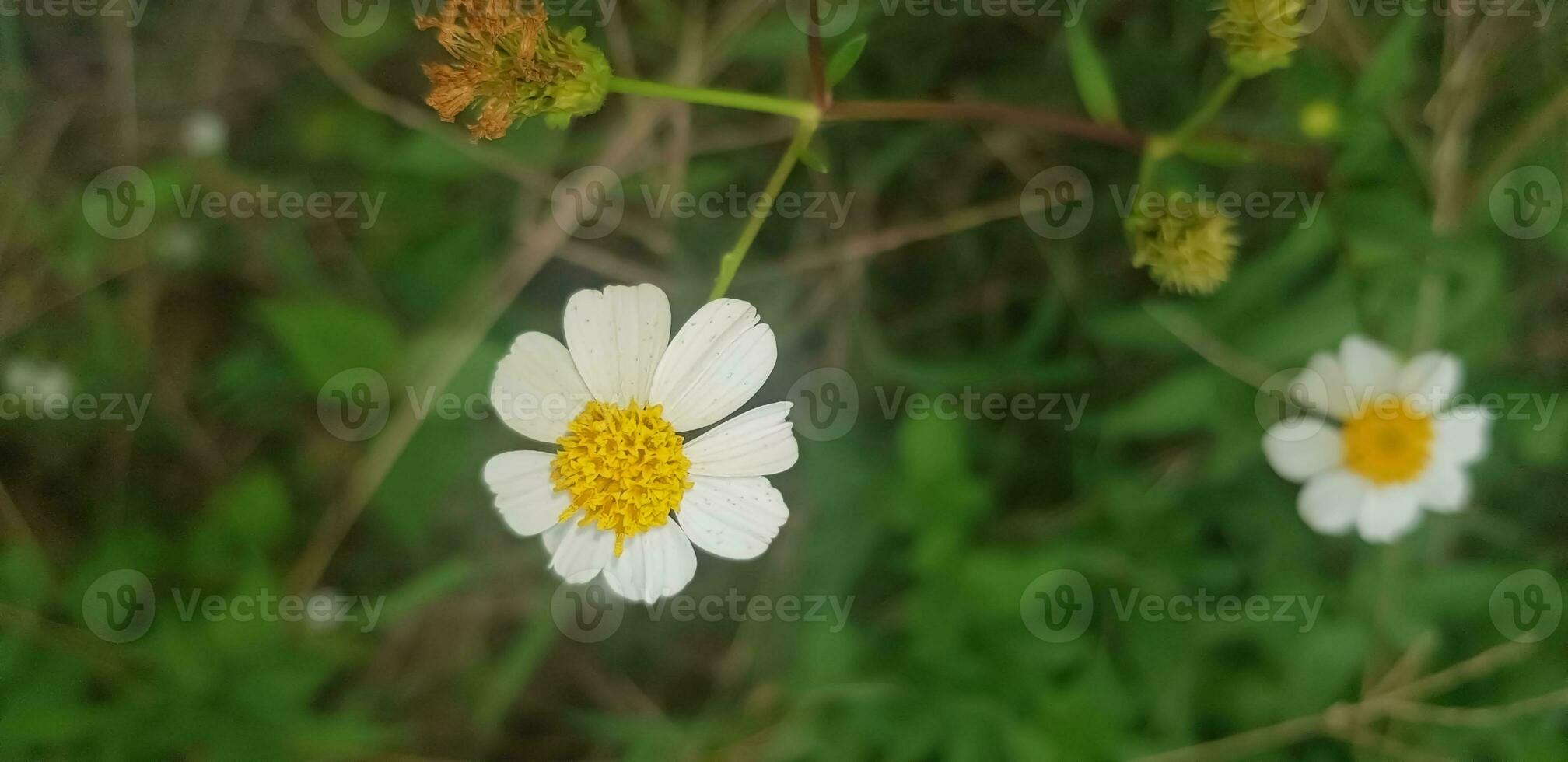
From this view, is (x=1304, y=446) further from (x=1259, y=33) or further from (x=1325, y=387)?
(x=1259, y=33)

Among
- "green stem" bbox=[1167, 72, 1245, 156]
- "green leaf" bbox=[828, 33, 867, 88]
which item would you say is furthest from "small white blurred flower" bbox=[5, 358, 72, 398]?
"green stem" bbox=[1167, 72, 1245, 156]

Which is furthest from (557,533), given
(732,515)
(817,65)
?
(817,65)

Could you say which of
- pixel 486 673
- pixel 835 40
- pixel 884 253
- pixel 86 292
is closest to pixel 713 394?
pixel 835 40

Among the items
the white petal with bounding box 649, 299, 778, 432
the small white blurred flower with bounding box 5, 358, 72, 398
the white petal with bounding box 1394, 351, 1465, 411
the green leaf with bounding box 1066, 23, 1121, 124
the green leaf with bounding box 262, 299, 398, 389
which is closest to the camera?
the white petal with bounding box 649, 299, 778, 432

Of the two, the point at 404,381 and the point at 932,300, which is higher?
the point at 932,300

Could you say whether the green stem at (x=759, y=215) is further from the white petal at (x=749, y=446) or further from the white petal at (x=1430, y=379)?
the white petal at (x=1430, y=379)

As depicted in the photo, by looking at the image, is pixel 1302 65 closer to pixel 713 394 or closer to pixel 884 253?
pixel 884 253

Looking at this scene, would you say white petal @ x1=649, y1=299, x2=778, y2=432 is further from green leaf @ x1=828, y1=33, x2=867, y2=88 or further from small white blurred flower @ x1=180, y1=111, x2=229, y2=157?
small white blurred flower @ x1=180, y1=111, x2=229, y2=157

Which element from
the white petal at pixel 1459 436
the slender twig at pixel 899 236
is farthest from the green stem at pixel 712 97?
the white petal at pixel 1459 436
